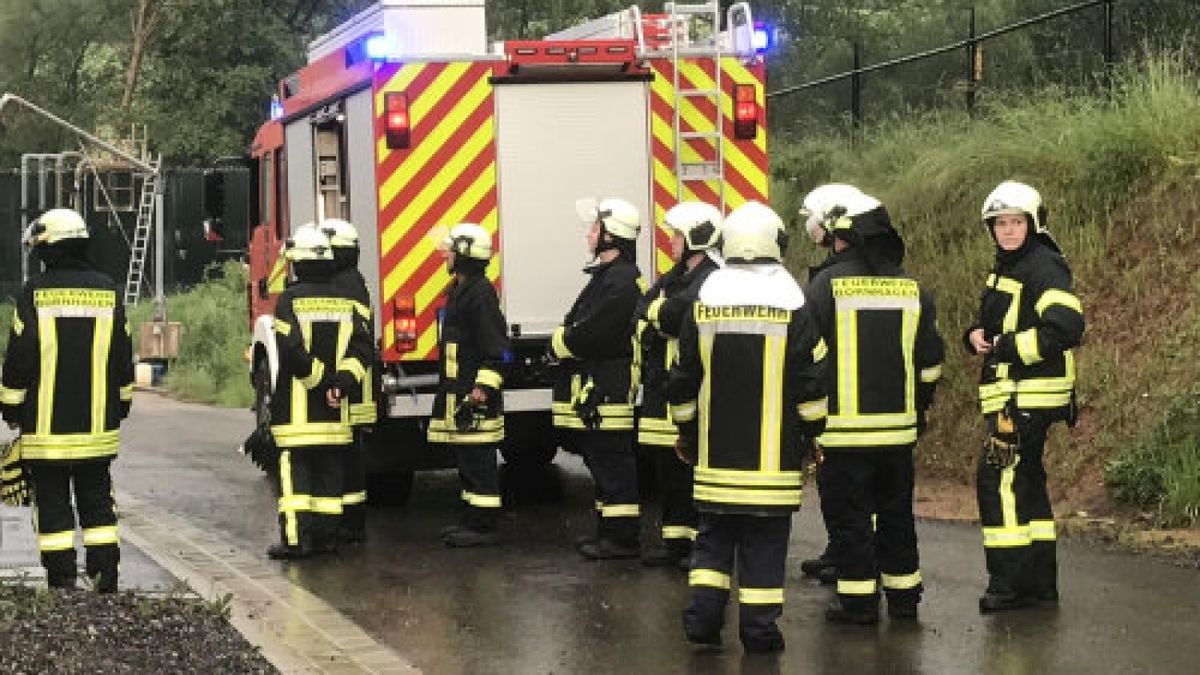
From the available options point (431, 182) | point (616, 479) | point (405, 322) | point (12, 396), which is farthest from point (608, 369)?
point (12, 396)

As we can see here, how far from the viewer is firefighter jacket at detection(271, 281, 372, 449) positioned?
1027 cm

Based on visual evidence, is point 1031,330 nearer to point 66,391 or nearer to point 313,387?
point 313,387

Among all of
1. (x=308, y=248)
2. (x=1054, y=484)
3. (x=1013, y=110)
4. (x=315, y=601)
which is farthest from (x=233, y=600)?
(x=1013, y=110)

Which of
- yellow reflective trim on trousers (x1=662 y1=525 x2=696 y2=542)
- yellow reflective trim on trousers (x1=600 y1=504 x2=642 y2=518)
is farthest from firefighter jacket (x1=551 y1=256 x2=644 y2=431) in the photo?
yellow reflective trim on trousers (x1=662 y1=525 x2=696 y2=542)

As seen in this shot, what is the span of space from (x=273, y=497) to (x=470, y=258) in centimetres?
364

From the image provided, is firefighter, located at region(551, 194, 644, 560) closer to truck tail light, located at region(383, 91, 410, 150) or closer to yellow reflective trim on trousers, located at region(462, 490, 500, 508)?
yellow reflective trim on trousers, located at region(462, 490, 500, 508)

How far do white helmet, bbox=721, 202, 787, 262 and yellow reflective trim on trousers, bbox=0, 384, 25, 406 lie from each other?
344 cm

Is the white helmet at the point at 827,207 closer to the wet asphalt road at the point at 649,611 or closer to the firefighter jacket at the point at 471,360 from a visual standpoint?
the wet asphalt road at the point at 649,611

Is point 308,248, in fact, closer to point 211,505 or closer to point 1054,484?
point 211,505

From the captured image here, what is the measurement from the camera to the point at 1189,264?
11891 mm

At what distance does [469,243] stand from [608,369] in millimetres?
1137

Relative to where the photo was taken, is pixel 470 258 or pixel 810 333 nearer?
pixel 810 333

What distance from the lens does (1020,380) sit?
26.3 feet

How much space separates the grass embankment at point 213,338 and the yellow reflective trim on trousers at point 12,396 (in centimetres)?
1457
